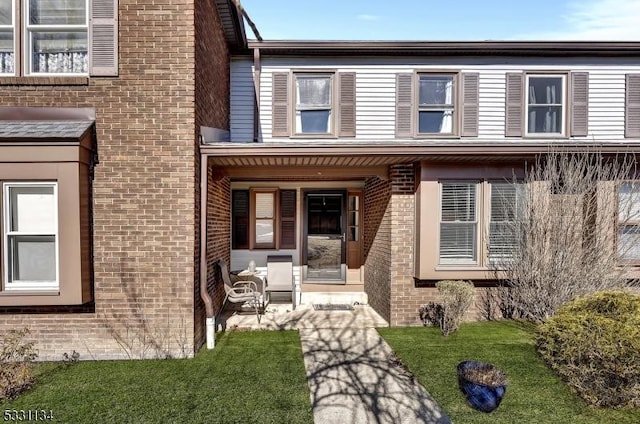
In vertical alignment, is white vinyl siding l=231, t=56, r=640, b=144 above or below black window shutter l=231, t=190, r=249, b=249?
above

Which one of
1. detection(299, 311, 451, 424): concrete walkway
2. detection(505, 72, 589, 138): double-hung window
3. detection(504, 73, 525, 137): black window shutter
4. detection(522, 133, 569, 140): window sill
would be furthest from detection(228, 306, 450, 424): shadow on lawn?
detection(505, 72, 589, 138): double-hung window

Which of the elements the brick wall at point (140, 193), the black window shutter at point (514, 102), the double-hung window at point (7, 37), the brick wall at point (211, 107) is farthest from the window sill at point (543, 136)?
the double-hung window at point (7, 37)

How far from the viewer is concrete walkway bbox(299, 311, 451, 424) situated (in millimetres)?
3510

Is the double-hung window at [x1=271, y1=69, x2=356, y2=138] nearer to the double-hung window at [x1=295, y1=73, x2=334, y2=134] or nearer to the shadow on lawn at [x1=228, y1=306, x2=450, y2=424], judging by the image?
the double-hung window at [x1=295, y1=73, x2=334, y2=134]

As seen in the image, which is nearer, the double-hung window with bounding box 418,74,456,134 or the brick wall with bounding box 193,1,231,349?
the brick wall with bounding box 193,1,231,349

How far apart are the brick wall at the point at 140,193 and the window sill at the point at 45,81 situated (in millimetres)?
31

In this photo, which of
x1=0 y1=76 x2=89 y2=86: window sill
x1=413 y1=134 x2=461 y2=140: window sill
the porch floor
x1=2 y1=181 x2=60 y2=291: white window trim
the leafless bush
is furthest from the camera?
x1=413 y1=134 x2=461 y2=140: window sill

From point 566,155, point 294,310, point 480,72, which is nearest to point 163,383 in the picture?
point 294,310

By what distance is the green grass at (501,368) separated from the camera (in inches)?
136

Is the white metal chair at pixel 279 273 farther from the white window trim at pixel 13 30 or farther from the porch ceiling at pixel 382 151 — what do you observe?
the white window trim at pixel 13 30

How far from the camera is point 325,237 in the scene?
8.46 m

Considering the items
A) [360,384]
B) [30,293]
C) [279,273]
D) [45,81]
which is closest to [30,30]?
[45,81]

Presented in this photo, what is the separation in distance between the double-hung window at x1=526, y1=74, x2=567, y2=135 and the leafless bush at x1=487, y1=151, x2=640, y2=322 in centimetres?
208

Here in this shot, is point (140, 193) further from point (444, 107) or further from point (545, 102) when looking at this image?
point (545, 102)
